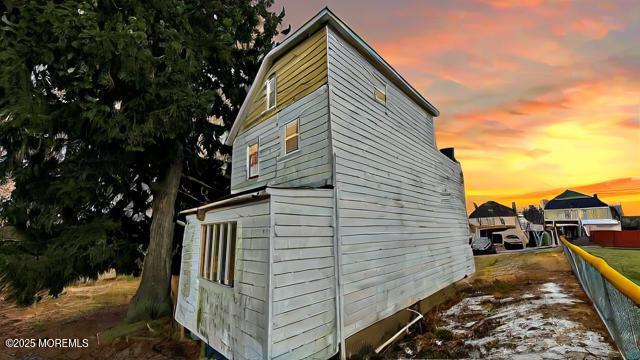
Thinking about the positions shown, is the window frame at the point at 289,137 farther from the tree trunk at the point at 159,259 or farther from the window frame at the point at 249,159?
the tree trunk at the point at 159,259

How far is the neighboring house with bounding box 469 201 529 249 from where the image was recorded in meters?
31.3

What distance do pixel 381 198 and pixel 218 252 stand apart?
5.02 metres

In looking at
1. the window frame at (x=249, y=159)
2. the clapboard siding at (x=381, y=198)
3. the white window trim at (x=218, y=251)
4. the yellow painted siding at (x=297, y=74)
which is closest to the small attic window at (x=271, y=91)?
the yellow painted siding at (x=297, y=74)

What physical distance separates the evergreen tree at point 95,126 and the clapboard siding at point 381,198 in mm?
6163

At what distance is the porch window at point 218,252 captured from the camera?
271 inches

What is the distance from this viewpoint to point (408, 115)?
38.2 ft

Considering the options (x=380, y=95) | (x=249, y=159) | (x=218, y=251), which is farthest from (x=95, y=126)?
(x=380, y=95)

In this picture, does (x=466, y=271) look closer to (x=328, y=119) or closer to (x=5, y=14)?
(x=328, y=119)

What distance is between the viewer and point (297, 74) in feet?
30.0

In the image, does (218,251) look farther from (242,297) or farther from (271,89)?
(271,89)

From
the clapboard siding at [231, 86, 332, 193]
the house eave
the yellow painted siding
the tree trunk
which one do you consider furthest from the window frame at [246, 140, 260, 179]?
the tree trunk

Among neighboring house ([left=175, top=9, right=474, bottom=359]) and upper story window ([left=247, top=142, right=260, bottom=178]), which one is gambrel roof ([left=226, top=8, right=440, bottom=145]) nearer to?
neighboring house ([left=175, top=9, right=474, bottom=359])

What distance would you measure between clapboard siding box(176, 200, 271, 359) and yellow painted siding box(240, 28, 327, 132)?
169 inches

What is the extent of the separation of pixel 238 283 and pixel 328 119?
4.67 metres
